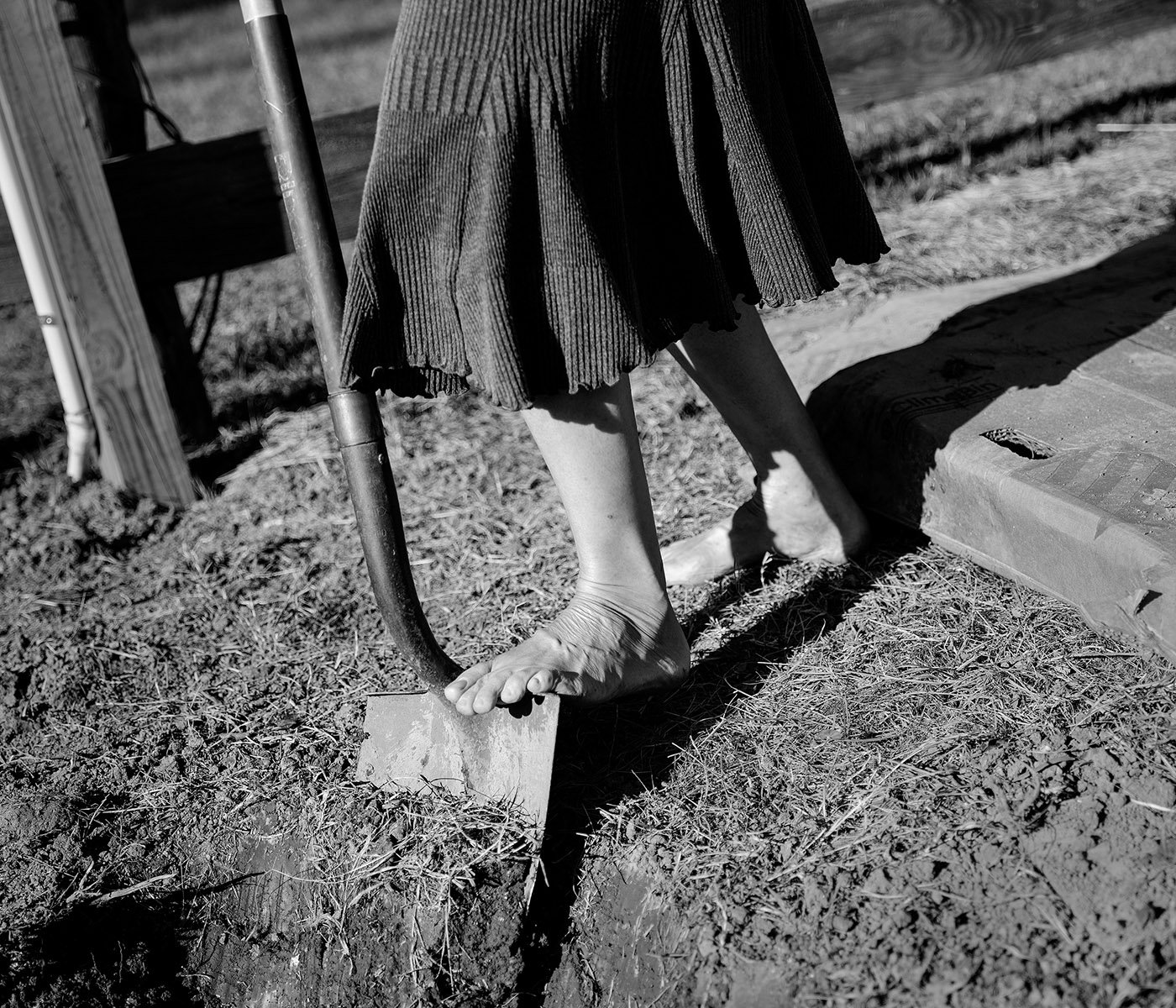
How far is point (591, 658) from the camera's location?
156cm

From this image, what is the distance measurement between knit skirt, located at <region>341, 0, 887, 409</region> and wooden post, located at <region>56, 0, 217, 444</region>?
1610 mm

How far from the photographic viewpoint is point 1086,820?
1.27 metres

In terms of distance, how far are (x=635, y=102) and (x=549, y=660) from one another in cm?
78

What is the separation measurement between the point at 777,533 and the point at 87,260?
5.89ft

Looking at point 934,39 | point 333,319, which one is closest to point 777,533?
point 333,319

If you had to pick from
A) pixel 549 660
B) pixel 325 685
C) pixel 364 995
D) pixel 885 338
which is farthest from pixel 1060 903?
pixel 885 338

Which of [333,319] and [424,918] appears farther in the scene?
[333,319]

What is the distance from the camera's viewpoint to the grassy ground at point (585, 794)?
4.11 feet

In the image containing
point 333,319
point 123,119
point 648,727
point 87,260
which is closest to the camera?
point 333,319

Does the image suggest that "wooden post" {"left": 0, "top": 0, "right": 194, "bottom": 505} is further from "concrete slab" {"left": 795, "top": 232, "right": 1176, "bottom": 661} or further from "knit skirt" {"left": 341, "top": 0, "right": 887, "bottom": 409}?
"concrete slab" {"left": 795, "top": 232, "right": 1176, "bottom": 661}

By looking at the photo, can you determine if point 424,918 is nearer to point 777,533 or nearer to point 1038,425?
point 777,533

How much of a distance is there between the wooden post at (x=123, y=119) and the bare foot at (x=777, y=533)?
61.4 inches

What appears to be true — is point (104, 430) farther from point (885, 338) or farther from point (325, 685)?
point (885, 338)

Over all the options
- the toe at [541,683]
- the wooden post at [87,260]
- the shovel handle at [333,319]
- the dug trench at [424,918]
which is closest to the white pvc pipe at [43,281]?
the wooden post at [87,260]
